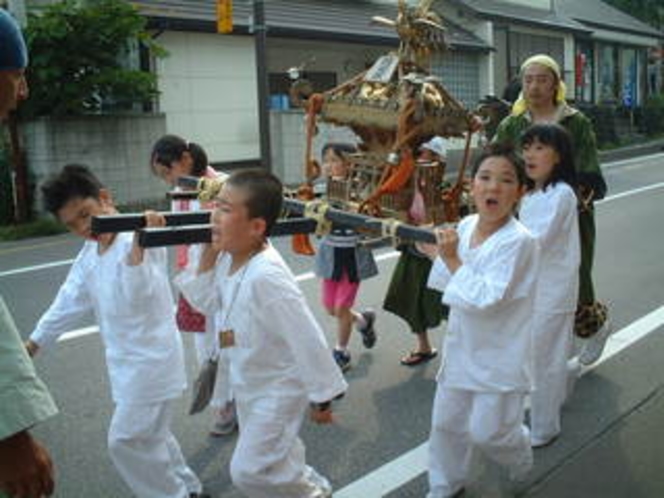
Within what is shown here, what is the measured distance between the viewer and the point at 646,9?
36.6m

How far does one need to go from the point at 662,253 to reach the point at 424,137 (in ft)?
21.2

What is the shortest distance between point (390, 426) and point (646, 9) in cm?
3608

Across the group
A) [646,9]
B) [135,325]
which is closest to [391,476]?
[135,325]

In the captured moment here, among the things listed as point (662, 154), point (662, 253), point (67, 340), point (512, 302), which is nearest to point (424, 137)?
point (512, 302)

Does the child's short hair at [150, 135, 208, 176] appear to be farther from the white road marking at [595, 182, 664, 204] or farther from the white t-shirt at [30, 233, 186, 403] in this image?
the white road marking at [595, 182, 664, 204]

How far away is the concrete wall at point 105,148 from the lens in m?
12.6

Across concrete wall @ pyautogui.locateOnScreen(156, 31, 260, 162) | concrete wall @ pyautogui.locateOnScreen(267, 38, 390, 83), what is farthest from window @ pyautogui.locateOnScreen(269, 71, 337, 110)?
concrete wall @ pyautogui.locateOnScreen(156, 31, 260, 162)

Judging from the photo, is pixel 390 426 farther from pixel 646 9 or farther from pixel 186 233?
pixel 646 9

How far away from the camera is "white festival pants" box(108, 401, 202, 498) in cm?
340

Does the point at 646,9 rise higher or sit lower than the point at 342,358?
higher

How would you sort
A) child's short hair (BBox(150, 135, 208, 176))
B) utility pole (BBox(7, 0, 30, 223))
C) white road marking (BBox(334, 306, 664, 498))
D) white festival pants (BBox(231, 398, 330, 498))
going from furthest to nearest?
utility pole (BBox(7, 0, 30, 223))
child's short hair (BBox(150, 135, 208, 176))
white road marking (BBox(334, 306, 664, 498))
white festival pants (BBox(231, 398, 330, 498))

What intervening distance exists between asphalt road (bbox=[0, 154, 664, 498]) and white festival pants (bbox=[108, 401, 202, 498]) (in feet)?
1.66

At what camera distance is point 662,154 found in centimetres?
2428

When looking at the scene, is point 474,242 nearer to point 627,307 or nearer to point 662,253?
point 627,307
